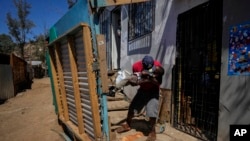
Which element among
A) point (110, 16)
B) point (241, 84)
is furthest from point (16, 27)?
point (241, 84)

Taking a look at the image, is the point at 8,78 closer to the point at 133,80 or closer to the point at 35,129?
the point at 35,129

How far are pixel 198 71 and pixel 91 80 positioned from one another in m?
2.56

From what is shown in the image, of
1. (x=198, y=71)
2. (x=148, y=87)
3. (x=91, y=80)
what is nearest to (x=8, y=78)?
(x=148, y=87)

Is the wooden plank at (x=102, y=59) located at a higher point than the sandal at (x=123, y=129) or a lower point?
higher

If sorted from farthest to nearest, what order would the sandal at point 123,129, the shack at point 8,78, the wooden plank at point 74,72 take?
the shack at point 8,78 < the sandal at point 123,129 < the wooden plank at point 74,72

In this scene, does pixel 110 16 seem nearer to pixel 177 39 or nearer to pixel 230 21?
pixel 177 39

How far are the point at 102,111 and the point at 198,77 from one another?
2420 mm

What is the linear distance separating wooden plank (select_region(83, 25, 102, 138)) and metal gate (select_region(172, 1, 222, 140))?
2.28 meters

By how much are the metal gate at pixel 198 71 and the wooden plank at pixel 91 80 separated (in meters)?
2.28

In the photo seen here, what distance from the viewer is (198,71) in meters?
4.92

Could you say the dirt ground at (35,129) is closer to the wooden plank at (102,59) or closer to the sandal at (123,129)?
the sandal at (123,129)

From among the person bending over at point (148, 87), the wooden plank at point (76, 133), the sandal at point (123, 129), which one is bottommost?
the sandal at point (123, 129)

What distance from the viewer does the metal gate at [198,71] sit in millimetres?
4385

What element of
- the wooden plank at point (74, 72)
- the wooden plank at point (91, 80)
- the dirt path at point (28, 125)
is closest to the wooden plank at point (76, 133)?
the wooden plank at point (74, 72)
